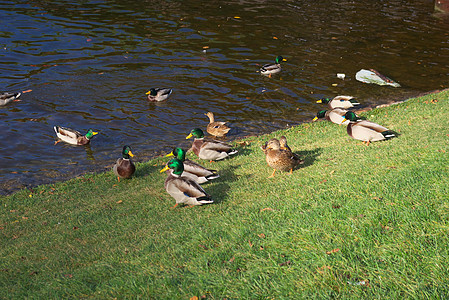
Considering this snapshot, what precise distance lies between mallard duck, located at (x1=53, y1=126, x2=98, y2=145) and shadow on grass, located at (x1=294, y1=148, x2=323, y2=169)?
7.10 meters

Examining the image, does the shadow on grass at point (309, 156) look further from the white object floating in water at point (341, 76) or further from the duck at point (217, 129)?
the white object floating in water at point (341, 76)

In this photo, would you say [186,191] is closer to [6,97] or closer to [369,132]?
[369,132]

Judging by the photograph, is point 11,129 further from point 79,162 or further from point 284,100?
point 284,100

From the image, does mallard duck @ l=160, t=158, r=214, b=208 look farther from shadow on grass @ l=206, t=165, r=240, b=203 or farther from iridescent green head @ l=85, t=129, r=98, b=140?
iridescent green head @ l=85, t=129, r=98, b=140

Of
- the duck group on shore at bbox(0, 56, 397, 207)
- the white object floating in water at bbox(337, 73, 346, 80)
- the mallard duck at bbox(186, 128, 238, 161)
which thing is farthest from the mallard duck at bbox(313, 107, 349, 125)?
the white object floating in water at bbox(337, 73, 346, 80)

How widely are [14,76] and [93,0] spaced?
14.9m

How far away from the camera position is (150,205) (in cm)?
823

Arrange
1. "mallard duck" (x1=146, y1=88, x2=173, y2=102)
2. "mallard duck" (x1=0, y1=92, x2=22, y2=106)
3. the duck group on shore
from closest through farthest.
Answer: the duck group on shore
"mallard duck" (x1=0, y1=92, x2=22, y2=106)
"mallard duck" (x1=146, y1=88, x2=173, y2=102)

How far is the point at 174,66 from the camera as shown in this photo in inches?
819

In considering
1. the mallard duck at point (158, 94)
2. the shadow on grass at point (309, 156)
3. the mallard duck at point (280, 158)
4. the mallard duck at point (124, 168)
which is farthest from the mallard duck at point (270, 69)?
the mallard duck at point (280, 158)

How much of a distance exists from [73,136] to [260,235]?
9.56 meters

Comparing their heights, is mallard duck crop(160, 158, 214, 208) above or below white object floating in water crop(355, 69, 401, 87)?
above

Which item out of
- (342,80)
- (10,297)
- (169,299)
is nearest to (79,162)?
(10,297)

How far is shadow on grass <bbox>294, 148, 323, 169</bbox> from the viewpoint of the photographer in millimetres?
9250
